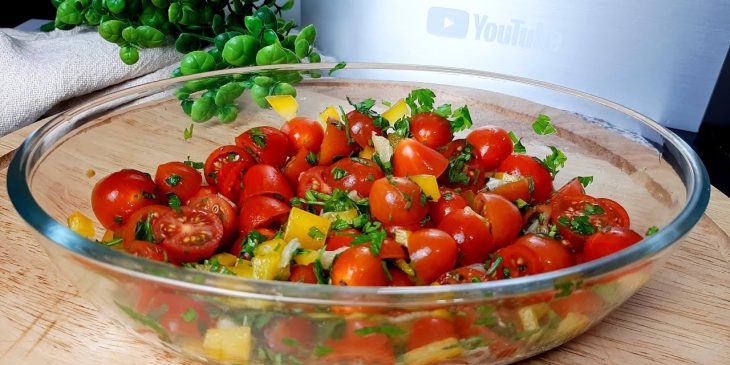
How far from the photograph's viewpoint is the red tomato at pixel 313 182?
92 cm

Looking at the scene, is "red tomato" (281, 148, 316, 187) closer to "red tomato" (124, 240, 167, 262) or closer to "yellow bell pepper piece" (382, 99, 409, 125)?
"yellow bell pepper piece" (382, 99, 409, 125)

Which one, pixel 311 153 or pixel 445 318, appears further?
pixel 311 153

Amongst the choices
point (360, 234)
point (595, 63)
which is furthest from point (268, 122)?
point (595, 63)

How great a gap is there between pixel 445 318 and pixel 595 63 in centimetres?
114

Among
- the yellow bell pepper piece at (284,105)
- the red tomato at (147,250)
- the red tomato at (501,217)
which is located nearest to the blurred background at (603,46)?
the yellow bell pepper piece at (284,105)

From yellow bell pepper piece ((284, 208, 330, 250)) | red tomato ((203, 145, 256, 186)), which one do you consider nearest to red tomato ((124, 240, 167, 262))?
yellow bell pepper piece ((284, 208, 330, 250))

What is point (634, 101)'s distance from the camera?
1652mm

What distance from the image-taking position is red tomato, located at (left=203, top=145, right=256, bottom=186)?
98cm

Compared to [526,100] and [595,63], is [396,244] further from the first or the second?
[595,63]

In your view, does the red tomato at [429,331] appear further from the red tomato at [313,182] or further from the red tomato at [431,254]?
the red tomato at [313,182]

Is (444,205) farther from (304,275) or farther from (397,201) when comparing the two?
(304,275)

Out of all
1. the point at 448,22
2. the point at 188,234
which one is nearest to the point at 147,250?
the point at 188,234

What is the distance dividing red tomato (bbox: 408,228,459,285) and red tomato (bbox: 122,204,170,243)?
0.92ft

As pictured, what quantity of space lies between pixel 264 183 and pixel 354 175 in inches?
4.3
